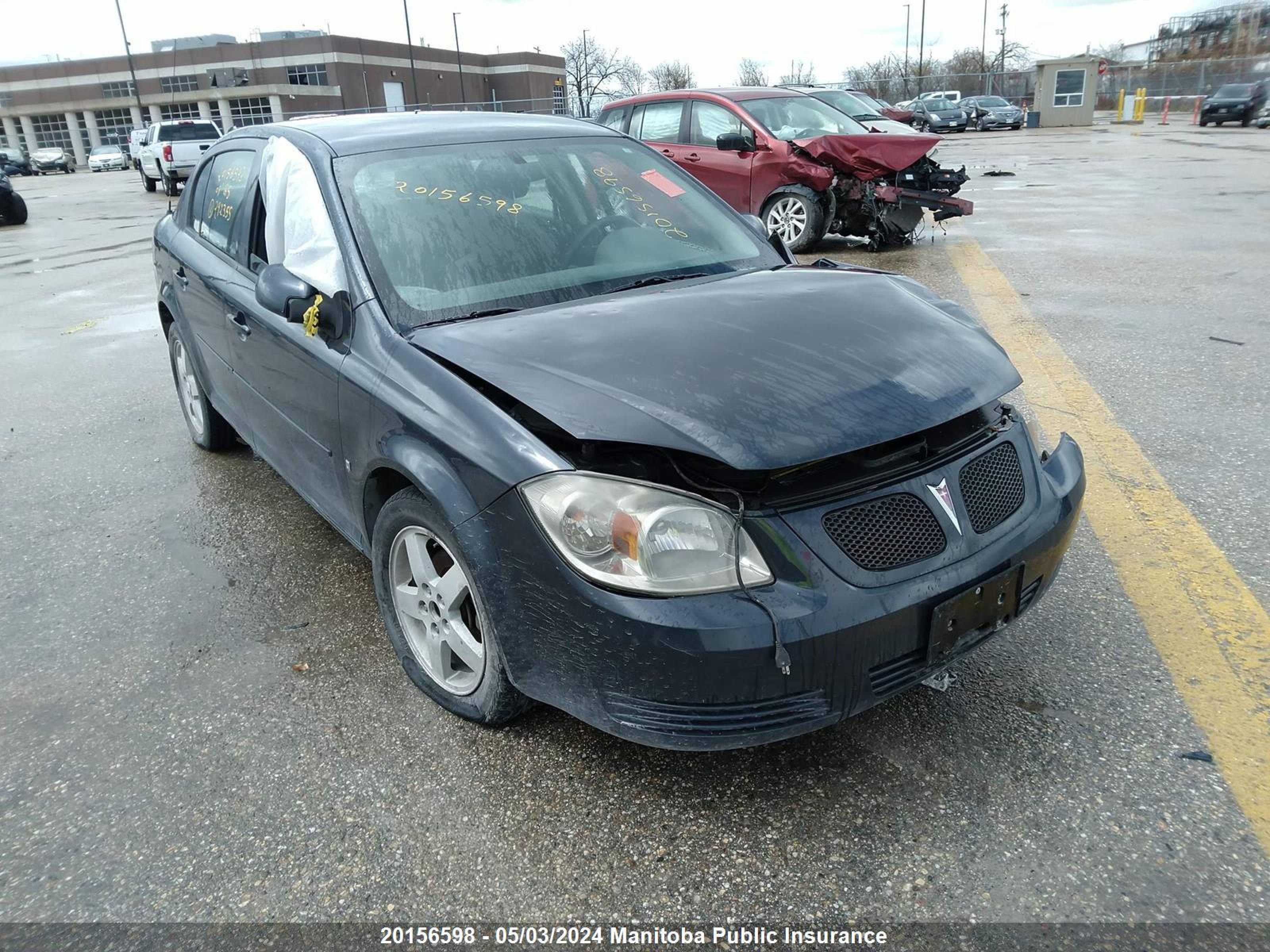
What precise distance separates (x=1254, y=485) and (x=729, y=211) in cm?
238

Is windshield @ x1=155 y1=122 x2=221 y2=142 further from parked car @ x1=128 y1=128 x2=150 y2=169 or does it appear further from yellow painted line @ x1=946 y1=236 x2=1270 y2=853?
yellow painted line @ x1=946 y1=236 x2=1270 y2=853

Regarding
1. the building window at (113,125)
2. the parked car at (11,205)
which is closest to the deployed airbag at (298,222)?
the parked car at (11,205)

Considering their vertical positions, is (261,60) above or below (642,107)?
above

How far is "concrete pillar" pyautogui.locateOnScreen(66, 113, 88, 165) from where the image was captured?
75562 mm

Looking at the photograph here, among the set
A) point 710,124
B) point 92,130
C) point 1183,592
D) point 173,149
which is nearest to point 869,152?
point 710,124

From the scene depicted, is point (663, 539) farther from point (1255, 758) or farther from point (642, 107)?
point (642, 107)

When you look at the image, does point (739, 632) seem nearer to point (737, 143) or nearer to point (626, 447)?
point (626, 447)

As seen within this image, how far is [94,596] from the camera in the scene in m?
3.44

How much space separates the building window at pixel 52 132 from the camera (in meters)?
76.4

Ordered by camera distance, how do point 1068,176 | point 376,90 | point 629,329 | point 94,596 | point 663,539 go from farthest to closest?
point 376,90, point 1068,176, point 94,596, point 629,329, point 663,539

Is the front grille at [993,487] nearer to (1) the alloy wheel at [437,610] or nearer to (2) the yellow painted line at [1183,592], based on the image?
(2) the yellow painted line at [1183,592]

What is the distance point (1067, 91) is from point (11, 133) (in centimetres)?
7990

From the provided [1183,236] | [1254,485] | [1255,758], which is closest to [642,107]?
[1183,236]

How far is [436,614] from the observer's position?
256 cm
